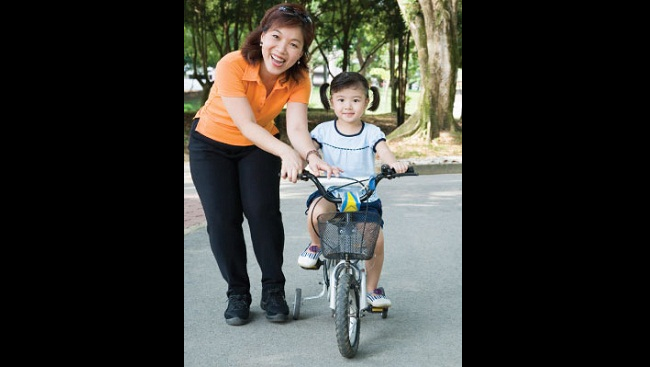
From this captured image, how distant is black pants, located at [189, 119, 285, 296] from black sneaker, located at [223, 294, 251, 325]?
0.13 meters

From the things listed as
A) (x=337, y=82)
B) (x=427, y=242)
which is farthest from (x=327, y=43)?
(x=337, y=82)

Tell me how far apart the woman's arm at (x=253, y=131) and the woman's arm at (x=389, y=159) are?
50cm

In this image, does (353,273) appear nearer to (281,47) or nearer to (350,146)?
(350,146)

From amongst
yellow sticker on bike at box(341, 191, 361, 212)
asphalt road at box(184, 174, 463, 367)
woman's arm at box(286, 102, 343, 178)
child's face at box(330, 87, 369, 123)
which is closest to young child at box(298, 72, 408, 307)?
child's face at box(330, 87, 369, 123)

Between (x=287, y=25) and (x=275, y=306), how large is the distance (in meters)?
1.68

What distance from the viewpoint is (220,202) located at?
184 inches

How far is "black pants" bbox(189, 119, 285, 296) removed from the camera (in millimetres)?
4660

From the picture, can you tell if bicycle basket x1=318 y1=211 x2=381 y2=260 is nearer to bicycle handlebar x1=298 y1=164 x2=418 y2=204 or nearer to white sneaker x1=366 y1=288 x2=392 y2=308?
bicycle handlebar x1=298 y1=164 x2=418 y2=204

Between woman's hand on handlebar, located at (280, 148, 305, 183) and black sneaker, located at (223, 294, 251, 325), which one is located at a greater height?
woman's hand on handlebar, located at (280, 148, 305, 183)

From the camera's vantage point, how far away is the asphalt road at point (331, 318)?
4.31 meters

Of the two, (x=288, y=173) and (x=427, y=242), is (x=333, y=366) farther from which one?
(x=427, y=242)

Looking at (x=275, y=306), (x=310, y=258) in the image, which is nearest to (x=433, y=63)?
(x=310, y=258)

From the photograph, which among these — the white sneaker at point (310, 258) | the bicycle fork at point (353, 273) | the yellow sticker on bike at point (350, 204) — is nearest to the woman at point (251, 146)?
the white sneaker at point (310, 258)

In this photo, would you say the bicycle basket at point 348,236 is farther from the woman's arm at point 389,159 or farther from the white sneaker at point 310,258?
the white sneaker at point 310,258
